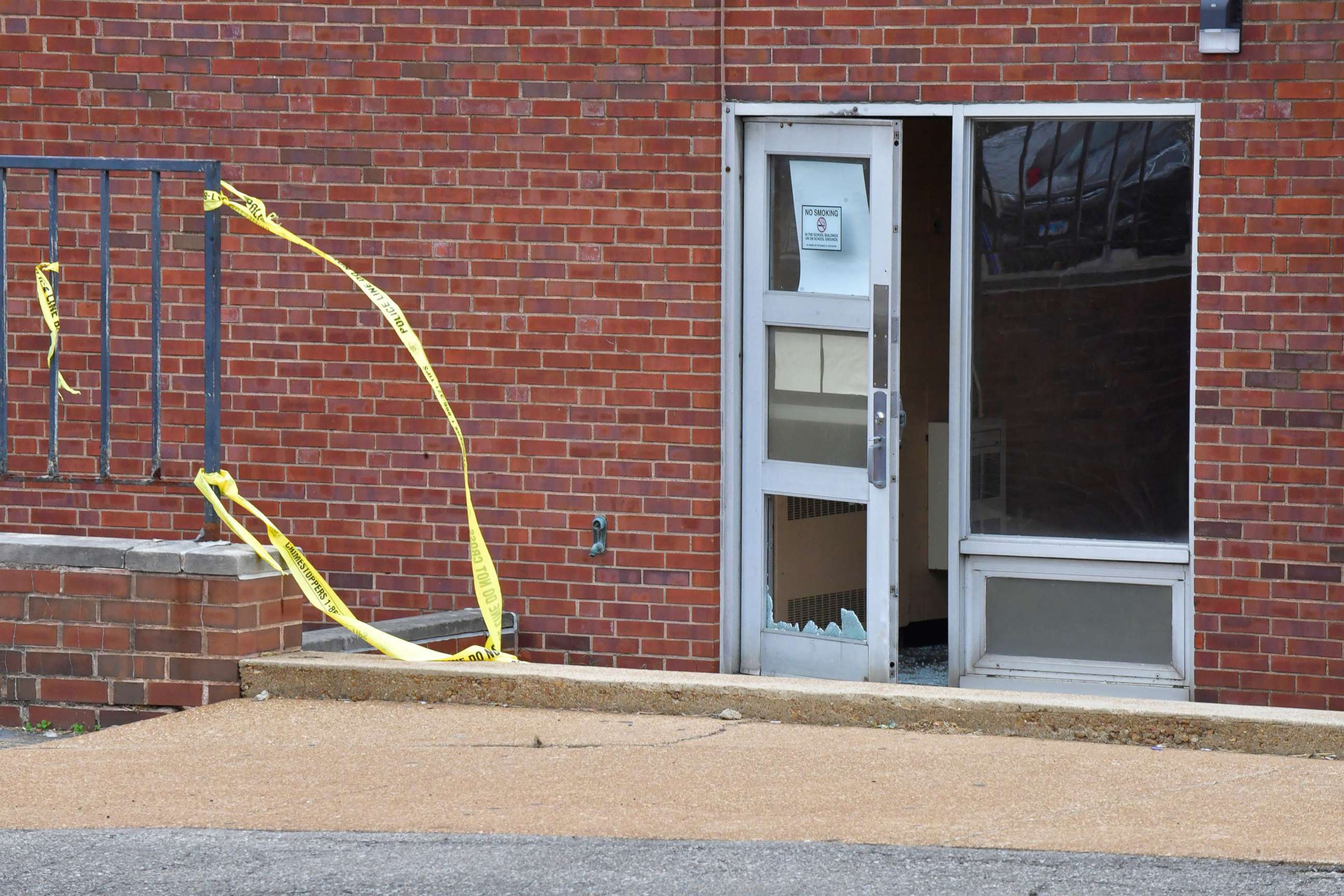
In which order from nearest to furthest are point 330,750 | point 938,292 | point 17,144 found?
point 330,750 → point 17,144 → point 938,292

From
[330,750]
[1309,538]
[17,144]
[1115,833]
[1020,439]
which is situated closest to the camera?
[1115,833]

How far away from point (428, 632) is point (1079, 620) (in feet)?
8.86

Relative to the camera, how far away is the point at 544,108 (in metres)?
8.16

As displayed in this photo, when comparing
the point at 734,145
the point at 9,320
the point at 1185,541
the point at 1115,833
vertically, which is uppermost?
the point at 734,145

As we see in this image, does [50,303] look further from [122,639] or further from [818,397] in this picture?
[818,397]

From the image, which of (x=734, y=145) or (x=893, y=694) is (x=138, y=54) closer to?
(x=734, y=145)

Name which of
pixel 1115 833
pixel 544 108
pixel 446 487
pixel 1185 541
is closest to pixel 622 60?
pixel 544 108

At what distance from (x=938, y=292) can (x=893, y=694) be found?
10.6 feet

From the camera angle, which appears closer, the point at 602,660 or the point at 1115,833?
the point at 1115,833

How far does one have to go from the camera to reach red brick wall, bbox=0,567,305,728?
6.81 m

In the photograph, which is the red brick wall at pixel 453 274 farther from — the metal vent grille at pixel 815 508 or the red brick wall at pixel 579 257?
the metal vent grille at pixel 815 508

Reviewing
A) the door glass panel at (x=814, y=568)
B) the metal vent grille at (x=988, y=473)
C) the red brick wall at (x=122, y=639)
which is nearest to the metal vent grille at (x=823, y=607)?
the door glass panel at (x=814, y=568)

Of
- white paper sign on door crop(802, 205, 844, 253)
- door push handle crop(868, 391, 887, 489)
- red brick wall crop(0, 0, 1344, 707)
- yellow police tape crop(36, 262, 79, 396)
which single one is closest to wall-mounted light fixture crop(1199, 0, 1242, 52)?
red brick wall crop(0, 0, 1344, 707)

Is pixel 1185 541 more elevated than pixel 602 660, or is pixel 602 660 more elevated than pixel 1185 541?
pixel 1185 541
